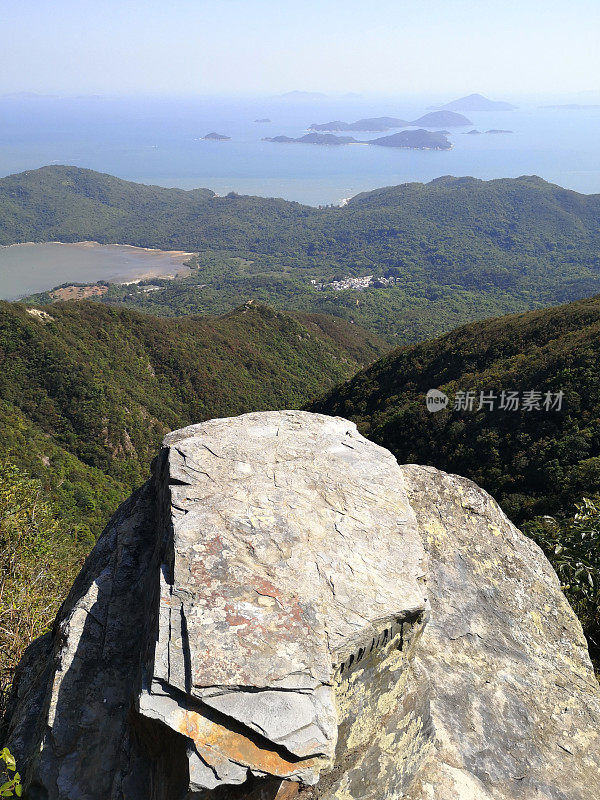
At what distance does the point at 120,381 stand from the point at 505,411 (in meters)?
48.7

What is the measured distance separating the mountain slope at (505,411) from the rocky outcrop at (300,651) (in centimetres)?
1419

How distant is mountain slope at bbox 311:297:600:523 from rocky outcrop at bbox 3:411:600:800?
14.2m

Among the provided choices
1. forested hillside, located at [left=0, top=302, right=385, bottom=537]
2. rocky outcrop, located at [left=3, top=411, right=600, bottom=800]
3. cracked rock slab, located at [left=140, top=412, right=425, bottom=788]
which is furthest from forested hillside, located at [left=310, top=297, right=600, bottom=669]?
forested hillside, located at [left=0, top=302, right=385, bottom=537]

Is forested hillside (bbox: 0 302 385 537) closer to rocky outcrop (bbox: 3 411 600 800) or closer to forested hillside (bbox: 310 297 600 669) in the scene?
forested hillside (bbox: 310 297 600 669)

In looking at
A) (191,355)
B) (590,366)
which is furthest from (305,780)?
(191,355)

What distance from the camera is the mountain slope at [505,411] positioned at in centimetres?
2328

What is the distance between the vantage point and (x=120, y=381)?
62.3 m

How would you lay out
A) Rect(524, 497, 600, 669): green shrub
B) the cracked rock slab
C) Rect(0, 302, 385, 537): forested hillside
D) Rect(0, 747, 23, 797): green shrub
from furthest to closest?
Rect(0, 302, 385, 537): forested hillside → Rect(524, 497, 600, 669): green shrub → the cracked rock slab → Rect(0, 747, 23, 797): green shrub

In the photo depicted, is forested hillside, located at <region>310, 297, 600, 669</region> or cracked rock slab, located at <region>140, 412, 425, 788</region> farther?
forested hillside, located at <region>310, 297, 600, 669</region>

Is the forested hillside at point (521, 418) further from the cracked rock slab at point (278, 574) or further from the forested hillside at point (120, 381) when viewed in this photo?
the forested hillside at point (120, 381)

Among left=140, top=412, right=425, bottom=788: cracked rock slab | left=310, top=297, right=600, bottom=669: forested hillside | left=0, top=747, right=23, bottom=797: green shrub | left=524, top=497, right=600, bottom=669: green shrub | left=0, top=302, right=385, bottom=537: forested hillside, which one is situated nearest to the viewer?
left=0, top=747, right=23, bottom=797: green shrub

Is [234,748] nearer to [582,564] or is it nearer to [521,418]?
[582,564]

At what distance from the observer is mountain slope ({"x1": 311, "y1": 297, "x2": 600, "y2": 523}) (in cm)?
2328

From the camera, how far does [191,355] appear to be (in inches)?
2879
